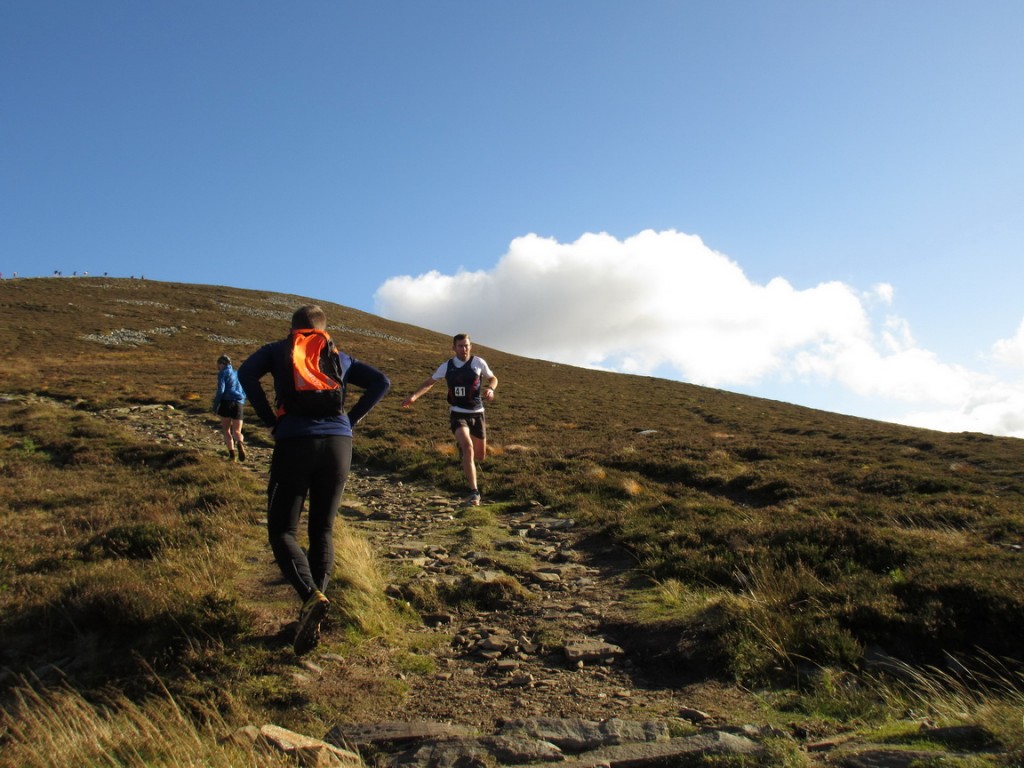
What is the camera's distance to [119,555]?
5766 millimetres

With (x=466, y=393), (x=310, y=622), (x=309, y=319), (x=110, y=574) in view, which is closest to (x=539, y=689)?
(x=310, y=622)

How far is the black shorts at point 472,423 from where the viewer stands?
9.48 m

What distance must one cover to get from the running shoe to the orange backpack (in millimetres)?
1221

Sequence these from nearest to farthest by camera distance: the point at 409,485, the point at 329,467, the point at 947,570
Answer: the point at 329,467, the point at 947,570, the point at 409,485

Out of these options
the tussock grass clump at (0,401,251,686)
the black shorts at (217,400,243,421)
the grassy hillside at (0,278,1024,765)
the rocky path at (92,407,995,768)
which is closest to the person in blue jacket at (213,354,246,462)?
the black shorts at (217,400,243,421)

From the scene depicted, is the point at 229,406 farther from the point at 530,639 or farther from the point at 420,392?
the point at 530,639

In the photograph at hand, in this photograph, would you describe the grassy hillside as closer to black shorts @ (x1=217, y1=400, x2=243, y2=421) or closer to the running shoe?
the running shoe

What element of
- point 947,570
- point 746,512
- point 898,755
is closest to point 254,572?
point 898,755

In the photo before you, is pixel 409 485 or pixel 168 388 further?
pixel 168 388

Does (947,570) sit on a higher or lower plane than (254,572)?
higher

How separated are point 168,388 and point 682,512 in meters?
23.9

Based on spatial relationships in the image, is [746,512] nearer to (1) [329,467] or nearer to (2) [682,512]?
(2) [682,512]

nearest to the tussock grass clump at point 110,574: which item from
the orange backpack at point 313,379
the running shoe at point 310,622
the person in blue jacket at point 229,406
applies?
the running shoe at point 310,622

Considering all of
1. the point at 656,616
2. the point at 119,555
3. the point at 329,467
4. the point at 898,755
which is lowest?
the point at 119,555
